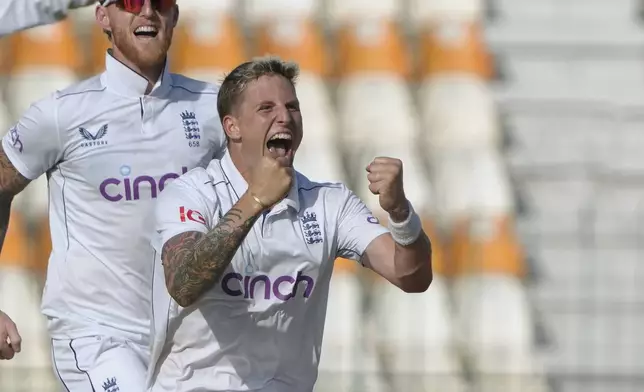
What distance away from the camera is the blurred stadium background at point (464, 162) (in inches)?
338

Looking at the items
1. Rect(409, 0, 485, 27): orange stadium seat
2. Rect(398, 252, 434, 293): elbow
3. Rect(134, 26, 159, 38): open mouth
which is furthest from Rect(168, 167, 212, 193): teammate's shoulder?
Rect(409, 0, 485, 27): orange stadium seat

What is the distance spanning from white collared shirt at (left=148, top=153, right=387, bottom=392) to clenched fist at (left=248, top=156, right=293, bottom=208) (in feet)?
0.99

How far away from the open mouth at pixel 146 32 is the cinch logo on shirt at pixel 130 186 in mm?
446

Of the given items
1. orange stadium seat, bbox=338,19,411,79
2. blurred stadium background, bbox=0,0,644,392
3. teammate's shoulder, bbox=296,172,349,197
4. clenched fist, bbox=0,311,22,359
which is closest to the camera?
teammate's shoulder, bbox=296,172,349,197

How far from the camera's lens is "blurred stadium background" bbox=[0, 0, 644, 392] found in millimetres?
8578

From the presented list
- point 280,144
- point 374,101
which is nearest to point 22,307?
point 374,101

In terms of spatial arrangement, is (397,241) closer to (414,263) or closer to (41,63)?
(414,263)

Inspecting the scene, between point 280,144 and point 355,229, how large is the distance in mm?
359

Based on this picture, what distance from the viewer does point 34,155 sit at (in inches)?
177

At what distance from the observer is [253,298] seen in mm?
3750

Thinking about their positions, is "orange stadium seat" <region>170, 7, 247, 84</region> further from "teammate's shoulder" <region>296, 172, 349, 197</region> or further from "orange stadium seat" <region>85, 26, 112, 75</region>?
"teammate's shoulder" <region>296, 172, 349, 197</region>

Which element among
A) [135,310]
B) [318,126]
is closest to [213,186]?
[135,310]

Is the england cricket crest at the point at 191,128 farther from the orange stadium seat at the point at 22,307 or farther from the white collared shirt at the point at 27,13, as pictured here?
the orange stadium seat at the point at 22,307

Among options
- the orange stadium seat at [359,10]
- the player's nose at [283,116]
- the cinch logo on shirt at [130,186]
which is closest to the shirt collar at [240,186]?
the player's nose at [283,116]
